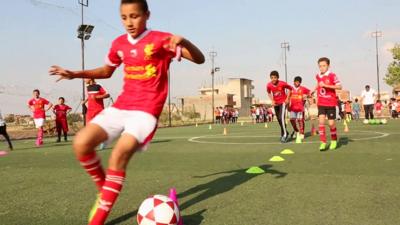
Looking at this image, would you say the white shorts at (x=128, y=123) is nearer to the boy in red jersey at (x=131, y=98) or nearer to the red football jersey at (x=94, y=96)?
the boy in red jersey at (x=131, y=98)

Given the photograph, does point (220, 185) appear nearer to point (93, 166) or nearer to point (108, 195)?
point (93, 166)

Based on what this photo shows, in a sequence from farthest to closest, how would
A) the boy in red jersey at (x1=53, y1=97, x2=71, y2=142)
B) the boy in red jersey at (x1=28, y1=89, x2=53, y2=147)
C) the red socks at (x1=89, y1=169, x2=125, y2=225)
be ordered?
the boy in red jersey at (x1=53, y1=97, x2=71, y2=142), the boy in red jersey at (x1=28, y1=89, x2=53, y2=147), the red socks at (x1=89, y1=169, x2=125, y2=225)

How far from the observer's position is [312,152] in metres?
9.55

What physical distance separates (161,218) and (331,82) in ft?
26.0

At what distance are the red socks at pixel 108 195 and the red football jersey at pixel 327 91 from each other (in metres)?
8.04

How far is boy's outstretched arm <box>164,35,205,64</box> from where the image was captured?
11.8ft

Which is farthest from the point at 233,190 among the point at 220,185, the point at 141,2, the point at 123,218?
the point at 141,2

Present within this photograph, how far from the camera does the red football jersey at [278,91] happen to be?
12906 millimetres

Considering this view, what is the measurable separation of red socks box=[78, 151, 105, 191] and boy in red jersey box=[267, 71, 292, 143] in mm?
9486

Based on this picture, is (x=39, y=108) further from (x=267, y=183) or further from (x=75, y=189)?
(x=267, y=183)

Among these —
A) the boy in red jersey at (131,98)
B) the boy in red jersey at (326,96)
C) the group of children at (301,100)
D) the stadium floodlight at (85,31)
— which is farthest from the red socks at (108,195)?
the stadium floodlight at (85,31)

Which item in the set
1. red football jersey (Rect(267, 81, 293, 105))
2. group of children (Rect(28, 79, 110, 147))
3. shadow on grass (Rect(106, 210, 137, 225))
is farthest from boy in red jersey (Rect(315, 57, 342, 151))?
shadow on grass (Rect(106, 210, 137, 225))

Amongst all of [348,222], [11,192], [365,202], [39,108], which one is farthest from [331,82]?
[39,108]

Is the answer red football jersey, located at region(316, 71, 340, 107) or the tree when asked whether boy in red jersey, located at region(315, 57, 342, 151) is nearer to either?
red football jersey, located at region(316, 71, 340, 107)
